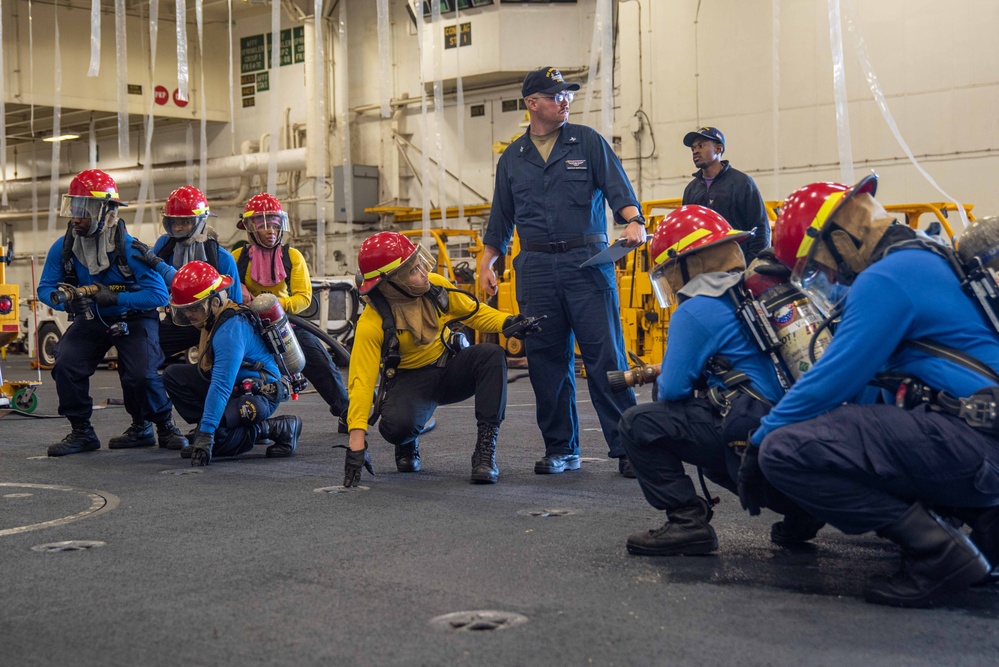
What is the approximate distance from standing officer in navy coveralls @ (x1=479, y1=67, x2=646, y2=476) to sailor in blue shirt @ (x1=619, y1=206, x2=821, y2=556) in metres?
1.58

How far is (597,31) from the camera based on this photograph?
31.1 ft

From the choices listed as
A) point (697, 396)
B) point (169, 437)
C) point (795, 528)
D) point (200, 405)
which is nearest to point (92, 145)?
point (169, 437)

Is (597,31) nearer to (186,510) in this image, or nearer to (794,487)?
(186,510)

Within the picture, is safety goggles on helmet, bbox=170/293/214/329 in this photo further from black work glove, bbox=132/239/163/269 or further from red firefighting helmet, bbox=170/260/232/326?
black work glove, bbox=132/239/163/269

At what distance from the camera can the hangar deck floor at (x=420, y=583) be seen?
241 centimetres

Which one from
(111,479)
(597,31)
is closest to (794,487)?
(111,479)

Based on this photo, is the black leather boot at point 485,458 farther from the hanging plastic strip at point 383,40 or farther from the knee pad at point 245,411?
the hanging plastic strip at point 383,40

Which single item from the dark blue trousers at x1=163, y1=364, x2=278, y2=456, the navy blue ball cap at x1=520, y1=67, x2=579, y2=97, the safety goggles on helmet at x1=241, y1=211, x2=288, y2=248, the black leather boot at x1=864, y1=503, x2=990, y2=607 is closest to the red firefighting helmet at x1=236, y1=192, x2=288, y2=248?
the safety goggles on helmet at x1=241, y1=211, x2=288, y2=248

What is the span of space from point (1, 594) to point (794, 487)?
86.6 inches

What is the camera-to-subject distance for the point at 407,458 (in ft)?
17.1

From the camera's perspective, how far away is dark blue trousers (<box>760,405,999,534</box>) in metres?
2.63

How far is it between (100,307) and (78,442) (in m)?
0.80

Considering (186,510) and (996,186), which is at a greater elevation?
(996,186)

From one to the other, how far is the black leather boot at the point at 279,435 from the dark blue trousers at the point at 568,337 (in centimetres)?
151
